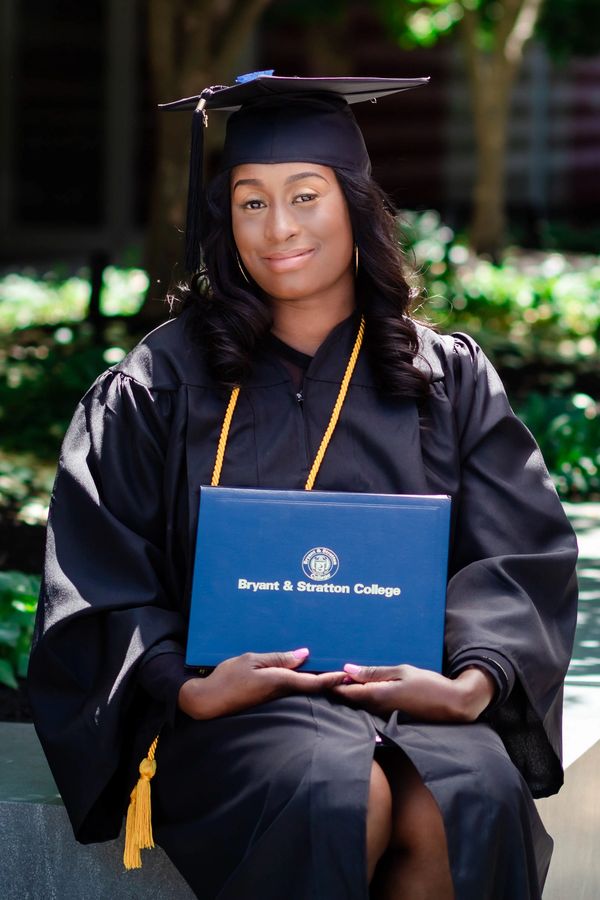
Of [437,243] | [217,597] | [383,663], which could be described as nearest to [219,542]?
[217,597]

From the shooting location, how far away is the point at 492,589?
304 cm

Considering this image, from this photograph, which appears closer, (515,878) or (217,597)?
(515,878)

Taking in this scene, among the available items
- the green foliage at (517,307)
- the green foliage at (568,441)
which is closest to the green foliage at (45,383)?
the green foliage at (517,307)

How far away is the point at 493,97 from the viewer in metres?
14.2

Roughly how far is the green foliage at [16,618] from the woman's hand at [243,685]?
1.56 meters

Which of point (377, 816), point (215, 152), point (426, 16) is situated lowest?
point (215, 152)

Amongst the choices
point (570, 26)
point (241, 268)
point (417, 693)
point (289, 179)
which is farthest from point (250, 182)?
point (570, 26)

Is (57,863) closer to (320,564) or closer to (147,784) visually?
(147,784)

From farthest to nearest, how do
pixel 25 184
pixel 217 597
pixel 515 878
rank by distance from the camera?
pixel 25 184, pixel 217 597, pixel 515 878

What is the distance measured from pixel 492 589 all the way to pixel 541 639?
0.13m

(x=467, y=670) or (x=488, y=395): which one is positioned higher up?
(x=488, y=395)

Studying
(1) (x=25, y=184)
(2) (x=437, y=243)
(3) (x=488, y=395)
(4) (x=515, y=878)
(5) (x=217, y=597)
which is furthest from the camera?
(1) (x=25, y=184)

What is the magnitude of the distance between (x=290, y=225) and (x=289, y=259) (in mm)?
71

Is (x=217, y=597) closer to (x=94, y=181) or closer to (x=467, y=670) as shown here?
(x=467, y=670)
